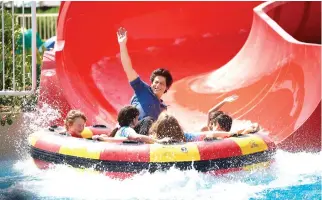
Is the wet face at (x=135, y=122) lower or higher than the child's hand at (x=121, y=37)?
lower

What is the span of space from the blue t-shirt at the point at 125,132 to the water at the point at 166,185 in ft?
1.37

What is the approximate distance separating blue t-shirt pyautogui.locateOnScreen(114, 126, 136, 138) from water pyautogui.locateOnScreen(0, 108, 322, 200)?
1.37 feet

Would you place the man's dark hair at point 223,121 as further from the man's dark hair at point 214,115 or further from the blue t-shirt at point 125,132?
the blue t-shirt at point 125,132

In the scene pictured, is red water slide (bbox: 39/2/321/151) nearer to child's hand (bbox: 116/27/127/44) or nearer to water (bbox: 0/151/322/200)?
water (bbox: 0/151/322/200)

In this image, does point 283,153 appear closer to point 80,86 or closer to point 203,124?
point 203,124

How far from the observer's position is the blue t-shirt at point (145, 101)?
6371mm

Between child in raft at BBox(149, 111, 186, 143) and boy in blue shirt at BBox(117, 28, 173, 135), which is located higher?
boy in blue shirt at BBox(117, 28, 173, 135)

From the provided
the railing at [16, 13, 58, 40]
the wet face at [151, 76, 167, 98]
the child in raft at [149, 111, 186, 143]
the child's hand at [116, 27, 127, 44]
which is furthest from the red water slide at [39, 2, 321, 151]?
the railing at [16, 13, 58, 40]

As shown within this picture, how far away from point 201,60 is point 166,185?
13.0 feet

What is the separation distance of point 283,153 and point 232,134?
3.13 feet

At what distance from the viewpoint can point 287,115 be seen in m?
7.57

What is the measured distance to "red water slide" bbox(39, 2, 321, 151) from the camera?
7.69 meters

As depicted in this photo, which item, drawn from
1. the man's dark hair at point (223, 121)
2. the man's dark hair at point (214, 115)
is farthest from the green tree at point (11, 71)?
the man's dark hair at point (223, 121)

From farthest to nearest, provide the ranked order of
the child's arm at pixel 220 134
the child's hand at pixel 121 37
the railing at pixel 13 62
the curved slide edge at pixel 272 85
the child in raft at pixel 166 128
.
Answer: the railing at pixel 13 62 < the curved slide edge at pixel 272 85 < the child's hand at pixel 121 37 < the child's arm at pixel 220 134 < the child in raft at pixel 166 128
